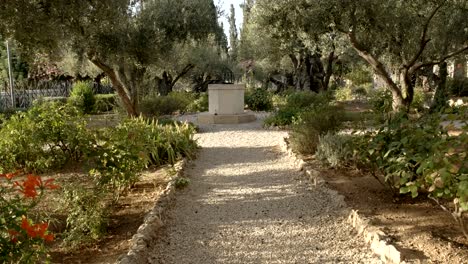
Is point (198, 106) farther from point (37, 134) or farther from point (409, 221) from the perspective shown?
point (409, 221)

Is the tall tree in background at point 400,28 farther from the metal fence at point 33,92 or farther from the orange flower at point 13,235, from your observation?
the metal fence at point 33,92

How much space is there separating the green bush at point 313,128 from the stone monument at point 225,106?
20.3 feet

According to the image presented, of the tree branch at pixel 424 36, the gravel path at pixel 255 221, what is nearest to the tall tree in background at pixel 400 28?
the tree branch at pixel 424 36

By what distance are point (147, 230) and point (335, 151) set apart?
377cm

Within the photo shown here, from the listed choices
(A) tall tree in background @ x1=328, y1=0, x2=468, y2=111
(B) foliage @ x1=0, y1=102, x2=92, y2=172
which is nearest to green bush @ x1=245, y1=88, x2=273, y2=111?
(A) tall tree in background @ x1=328, y1=0, x2=468, y2=111

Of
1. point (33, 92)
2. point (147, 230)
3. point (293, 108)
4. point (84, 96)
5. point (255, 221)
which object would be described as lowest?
point (255, 221)

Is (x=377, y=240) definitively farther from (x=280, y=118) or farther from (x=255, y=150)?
(x=280, y=118)

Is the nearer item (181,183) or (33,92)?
(181,183)

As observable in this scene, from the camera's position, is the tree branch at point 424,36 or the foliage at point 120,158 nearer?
the foliage at point 120,158

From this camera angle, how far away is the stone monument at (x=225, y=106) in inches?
618

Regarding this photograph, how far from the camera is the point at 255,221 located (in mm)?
5191

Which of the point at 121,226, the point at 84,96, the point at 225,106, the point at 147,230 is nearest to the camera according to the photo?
the point at 147,230

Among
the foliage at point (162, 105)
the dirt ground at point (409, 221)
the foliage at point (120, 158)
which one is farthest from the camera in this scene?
the foliage at point (162, 105)

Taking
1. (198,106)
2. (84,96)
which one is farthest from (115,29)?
A: (84,96)
